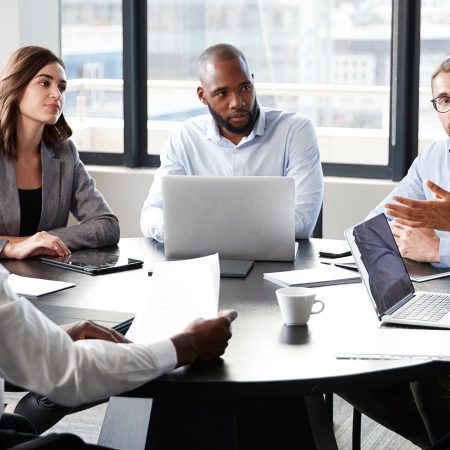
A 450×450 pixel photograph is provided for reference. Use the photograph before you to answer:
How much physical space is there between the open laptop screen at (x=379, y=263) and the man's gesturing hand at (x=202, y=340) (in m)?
0.46

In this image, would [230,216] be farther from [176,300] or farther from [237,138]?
[237,138]

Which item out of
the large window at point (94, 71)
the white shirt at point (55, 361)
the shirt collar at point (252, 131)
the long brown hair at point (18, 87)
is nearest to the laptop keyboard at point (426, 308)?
the white shirt at point (55, 361)

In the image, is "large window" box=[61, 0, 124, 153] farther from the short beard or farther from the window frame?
the short beard

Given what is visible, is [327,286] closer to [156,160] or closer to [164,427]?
[164,427]

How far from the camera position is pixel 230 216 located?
2.57 meters

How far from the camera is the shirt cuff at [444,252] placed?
8.40 feet

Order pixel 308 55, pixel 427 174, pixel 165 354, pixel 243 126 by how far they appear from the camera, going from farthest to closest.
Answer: pixel 308 55, pixel 243 126, pixel 427 174, pixel 165 354

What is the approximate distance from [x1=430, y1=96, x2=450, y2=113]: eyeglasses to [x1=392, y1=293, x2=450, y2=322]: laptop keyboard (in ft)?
2.96

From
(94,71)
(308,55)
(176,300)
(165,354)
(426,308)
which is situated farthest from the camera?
(94,71)

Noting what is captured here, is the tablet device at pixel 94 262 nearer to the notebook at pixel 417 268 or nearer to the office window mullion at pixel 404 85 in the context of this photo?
the notebook at pixel 417 268

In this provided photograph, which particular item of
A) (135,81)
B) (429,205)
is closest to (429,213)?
(429,205)

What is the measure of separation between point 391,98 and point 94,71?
1746mm

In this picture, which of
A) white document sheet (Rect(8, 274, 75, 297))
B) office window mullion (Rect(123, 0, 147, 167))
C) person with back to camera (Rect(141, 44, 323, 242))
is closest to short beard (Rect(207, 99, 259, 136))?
person with back to camera (Rect(141, 44, 323, 242))

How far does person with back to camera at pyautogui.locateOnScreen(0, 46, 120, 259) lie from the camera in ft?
10.0
